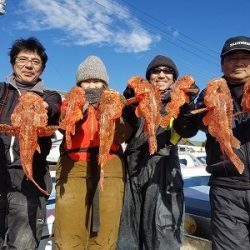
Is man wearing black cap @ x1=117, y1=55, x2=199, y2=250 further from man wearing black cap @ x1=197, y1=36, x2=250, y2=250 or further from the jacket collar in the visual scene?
the jacket collar

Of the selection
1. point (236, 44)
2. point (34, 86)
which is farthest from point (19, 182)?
point (236, 44)

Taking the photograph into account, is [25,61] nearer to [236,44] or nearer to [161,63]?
[161,63]

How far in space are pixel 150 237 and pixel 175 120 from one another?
1542 millimetres

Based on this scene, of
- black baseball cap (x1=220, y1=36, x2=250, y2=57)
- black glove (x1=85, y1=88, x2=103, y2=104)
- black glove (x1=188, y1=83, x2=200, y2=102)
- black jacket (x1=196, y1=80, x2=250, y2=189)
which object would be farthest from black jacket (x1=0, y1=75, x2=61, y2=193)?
black baseball cap (x1=220, y1=36, x2=250, y2=57)

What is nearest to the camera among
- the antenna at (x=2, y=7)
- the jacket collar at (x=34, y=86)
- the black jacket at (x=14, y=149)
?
the black jacket at (x=14, y=149)

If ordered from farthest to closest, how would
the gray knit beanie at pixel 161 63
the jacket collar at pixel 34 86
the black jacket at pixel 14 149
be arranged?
the gray knit beanie at pixel 161 63 < the jacket collar at pixel 34 86 < the black jacket at pixel 14 149

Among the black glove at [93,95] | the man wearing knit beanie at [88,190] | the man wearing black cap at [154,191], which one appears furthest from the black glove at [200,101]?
the black glove at [93,95]

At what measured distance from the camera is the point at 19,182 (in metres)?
4.64

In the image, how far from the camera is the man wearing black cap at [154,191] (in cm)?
467

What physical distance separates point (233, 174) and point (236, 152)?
0.88 ft

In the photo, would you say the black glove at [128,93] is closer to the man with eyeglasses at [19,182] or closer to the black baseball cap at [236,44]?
the man with eyeglasses at [19,182]

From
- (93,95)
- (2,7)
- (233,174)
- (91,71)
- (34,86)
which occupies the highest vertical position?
(2,7)

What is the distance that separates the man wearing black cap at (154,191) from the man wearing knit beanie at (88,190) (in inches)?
8.1

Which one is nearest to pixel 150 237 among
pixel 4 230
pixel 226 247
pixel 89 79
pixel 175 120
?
pixel 226 247
